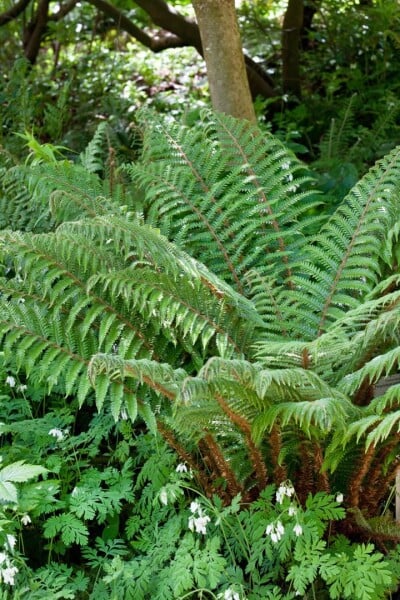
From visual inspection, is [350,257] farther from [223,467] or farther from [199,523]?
[199,523]

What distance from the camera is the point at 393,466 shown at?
2621 mm

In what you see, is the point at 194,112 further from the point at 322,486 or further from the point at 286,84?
the point at 322,486

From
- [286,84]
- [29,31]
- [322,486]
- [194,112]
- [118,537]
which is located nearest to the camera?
[322,486]

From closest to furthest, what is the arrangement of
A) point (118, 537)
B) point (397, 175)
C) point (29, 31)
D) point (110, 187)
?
point (118, 537), point (397, 175), point (110, 187), point (29, 31)

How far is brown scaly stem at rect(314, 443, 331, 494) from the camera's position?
254 cm

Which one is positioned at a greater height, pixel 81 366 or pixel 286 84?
pixel 286 84

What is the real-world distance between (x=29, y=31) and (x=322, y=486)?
192 inches

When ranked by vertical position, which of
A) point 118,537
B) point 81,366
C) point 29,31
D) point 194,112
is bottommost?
point 118,537

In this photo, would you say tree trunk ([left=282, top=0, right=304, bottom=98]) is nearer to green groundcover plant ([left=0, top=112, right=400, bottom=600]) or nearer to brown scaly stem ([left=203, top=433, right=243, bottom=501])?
green groundcover plant ([left=0, top=112, right=400, bottom=600])

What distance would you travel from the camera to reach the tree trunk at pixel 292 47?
5.50 meters

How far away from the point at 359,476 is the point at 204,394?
639 millimetres

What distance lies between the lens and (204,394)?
7.43ft

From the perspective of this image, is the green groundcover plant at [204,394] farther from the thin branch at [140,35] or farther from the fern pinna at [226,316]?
the thin branch at [140,35]

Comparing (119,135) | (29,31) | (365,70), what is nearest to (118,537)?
(119,135)
